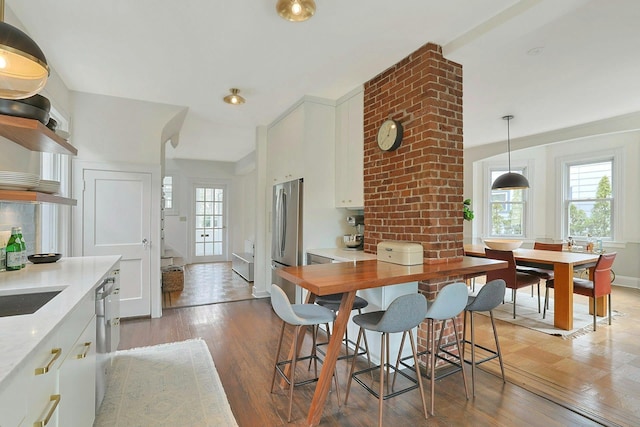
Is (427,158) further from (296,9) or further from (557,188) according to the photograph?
(557,188)

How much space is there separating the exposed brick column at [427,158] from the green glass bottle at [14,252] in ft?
9.13

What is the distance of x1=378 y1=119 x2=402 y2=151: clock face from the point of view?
2805mm

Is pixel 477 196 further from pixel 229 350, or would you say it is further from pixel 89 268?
pixel 89 268

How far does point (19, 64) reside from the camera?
51.4 inches

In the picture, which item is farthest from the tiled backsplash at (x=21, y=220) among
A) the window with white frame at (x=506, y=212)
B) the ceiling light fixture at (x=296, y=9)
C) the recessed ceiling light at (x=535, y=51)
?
the window with white frame at (x=506, y=212)

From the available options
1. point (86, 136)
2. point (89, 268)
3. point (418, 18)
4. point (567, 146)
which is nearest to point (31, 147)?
point (89, 268)

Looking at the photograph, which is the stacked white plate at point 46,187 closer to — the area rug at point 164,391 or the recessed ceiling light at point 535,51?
the area rug at point 164,391

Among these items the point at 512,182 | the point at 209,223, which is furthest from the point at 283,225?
the point at 209,223

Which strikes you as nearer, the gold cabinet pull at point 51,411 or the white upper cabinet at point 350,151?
the gold cabinet pull at point 51,411

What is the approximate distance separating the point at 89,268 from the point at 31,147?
1.00m

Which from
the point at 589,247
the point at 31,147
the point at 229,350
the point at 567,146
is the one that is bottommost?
the point at 229,350

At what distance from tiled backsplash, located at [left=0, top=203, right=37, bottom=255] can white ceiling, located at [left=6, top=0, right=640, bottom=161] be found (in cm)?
135

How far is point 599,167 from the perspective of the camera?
5684 millimetres

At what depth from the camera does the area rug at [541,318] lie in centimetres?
342
